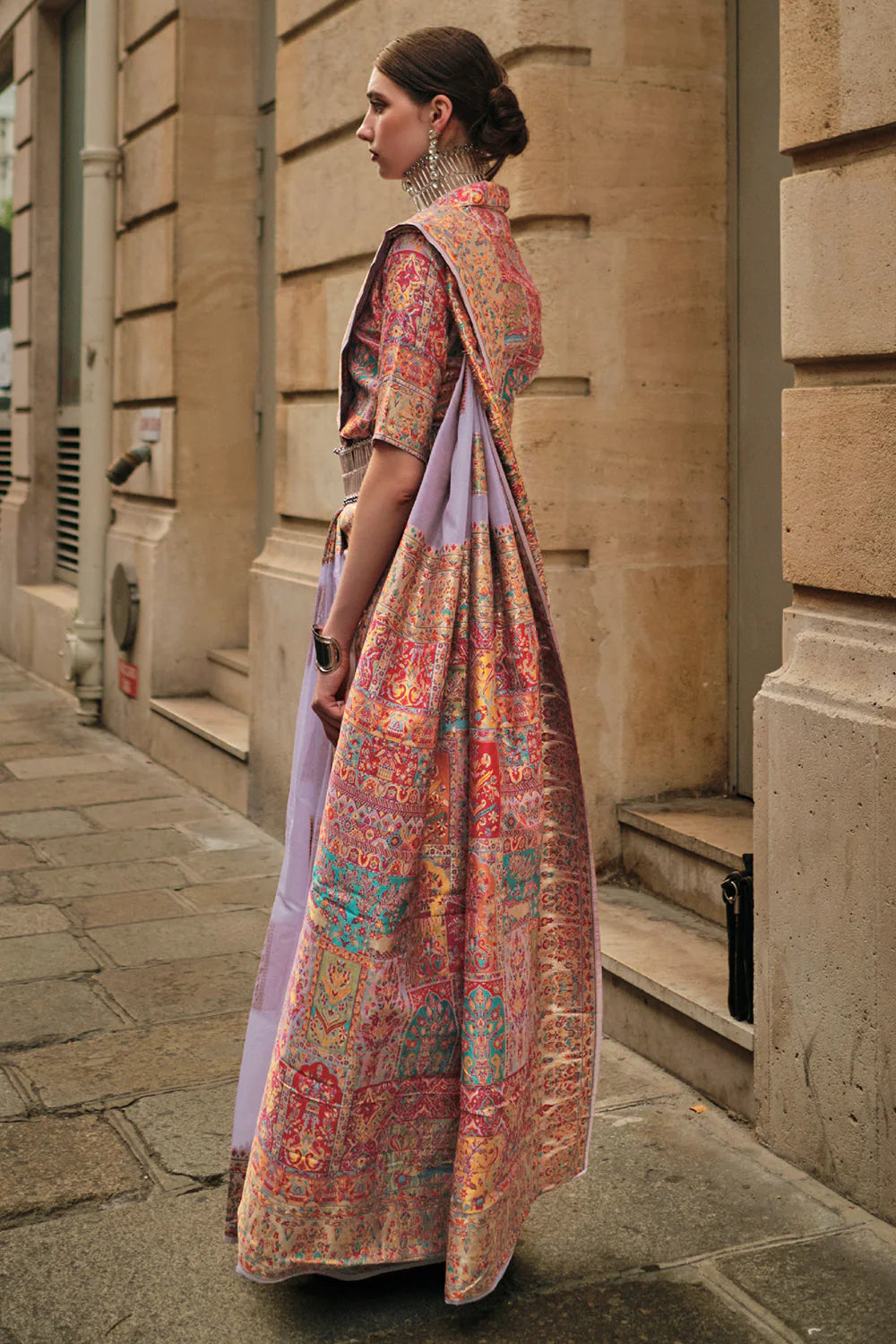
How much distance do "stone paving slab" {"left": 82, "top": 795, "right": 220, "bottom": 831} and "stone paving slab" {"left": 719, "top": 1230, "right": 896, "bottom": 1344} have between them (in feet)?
12.5

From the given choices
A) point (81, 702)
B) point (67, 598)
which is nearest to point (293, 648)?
point (81, 702)

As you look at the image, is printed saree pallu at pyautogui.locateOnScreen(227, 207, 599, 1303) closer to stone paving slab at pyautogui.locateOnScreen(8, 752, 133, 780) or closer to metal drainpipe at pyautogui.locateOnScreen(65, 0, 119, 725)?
stone paving slab at pyautogui.locateOnScreen(8, 752, 133, 780)

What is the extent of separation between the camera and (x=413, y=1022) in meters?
2.48

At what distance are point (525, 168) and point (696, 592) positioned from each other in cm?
126

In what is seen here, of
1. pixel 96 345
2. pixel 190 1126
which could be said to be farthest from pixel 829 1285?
pixel 96 345

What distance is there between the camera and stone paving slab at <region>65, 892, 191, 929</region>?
489 centimetres

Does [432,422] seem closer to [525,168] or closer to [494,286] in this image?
[494,286]

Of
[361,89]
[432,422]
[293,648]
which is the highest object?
[361,89]

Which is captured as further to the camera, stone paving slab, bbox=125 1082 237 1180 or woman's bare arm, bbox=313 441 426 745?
stone paving slab, bbox=125 1082 237 1180

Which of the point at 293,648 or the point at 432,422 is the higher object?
the point at 432,422

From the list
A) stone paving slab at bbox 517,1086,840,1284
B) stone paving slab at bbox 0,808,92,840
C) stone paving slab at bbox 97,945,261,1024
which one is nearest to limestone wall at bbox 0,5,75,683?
stone paving slab at bbox 0,808,92,840

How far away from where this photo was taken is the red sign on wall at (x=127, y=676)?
7823 mm

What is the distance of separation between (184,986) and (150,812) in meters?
2.21

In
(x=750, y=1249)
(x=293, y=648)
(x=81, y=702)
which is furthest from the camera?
(x=81, y=702)
